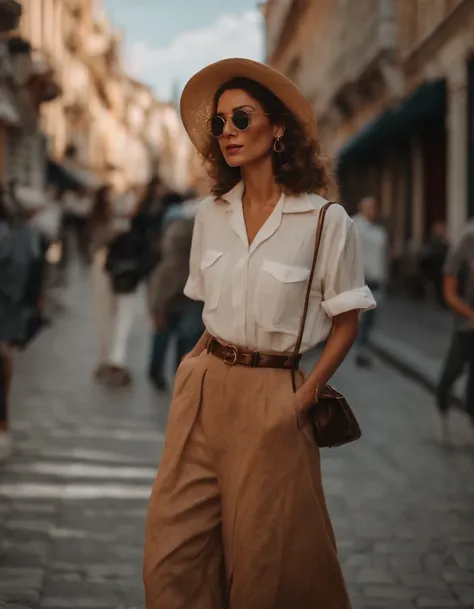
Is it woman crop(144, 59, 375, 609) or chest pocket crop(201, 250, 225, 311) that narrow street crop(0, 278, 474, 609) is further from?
chest pocket crop(201, 250, 225, 311)

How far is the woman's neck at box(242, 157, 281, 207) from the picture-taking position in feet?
10.5

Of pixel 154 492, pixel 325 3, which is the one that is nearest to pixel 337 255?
pixel 154 492

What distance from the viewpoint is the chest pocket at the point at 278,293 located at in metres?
3.04

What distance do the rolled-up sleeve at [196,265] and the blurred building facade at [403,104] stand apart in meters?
15.4

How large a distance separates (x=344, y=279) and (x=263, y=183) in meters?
0.38

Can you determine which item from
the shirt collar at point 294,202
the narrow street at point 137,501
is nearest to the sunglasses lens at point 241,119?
the shirt collar at point 294,202

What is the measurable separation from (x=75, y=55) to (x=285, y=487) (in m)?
45.0

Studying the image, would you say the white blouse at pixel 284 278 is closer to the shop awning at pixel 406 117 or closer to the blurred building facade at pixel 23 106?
the blurred building facade at pixel 23 106

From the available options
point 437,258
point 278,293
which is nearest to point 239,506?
point 278,293

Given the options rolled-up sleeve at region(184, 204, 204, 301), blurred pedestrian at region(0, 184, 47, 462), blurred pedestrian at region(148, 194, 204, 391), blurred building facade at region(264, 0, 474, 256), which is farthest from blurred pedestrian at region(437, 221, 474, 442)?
blurred building facade at region(264, 0, 474, 256)

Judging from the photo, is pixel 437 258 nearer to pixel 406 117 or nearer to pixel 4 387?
pixel 406 117

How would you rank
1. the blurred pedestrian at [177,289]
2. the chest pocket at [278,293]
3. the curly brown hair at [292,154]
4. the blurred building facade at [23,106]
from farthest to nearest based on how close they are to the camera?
1. the blurred building facade at [23,106]
2. the blurred pedestrian at [177,289]
3. the curly brown hair at [292,154]
4. the chest pocket at [278,293]

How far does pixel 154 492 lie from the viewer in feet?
10.4

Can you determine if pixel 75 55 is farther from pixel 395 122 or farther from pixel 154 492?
pixel 154 492
